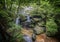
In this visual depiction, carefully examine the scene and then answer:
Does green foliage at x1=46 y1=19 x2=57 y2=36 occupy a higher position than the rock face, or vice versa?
green foliage at x1=46 y1=19 x2=57 y2=36

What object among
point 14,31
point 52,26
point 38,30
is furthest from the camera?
point 38,30

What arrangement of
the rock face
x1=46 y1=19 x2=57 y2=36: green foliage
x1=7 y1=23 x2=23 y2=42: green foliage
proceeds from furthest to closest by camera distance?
the rock face, x1=46 y1=19 x2=57 y2=36: green foliage, x1=7 y1=23 x2=23 y2=42: green foliage

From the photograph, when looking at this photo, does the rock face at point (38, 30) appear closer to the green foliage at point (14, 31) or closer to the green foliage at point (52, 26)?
the green foliage at point (52, 26)

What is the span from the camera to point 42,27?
16500mm

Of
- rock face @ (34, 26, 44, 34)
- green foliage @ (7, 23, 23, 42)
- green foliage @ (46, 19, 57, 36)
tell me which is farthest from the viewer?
rock face @ (34, 26, 44, 34)

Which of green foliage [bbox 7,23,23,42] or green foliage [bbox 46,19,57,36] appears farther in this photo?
green foliage [bbox 46,19,57,36]

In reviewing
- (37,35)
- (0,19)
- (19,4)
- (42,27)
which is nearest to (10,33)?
(0,19)

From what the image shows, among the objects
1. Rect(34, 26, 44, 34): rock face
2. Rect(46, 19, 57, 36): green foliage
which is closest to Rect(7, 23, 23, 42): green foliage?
Rect(46, 19, 57, 36): green foliage

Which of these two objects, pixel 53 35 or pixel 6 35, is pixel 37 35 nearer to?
pixel 53 35

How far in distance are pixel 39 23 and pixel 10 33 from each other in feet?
19.9

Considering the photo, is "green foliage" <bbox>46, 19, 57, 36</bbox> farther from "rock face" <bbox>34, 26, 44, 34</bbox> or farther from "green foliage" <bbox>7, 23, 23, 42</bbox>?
"green foliage" <bbox>7, 23, 23, 42</bbox>

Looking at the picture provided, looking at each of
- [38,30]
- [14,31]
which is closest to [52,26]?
[38,30]

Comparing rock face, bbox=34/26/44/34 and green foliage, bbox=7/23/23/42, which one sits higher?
green foliage, bbox=7/23/23/42

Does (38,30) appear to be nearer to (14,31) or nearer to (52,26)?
(52,26)
